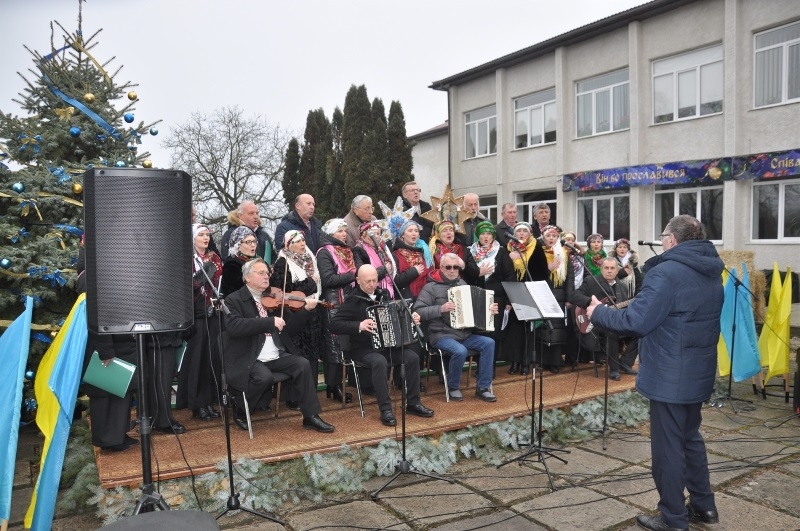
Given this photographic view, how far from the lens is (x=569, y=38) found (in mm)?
18266

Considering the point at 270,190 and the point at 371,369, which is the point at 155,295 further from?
the point at 270,190

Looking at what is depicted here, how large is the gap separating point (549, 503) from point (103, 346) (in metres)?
3.44

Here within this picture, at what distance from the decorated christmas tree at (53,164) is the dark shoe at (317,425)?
2.53 meters

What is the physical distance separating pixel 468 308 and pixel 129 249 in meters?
3.79

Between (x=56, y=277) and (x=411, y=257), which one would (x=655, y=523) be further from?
(x=56, y=277)

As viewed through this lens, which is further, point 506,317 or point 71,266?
point 506,317

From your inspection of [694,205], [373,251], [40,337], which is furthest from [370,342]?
[694,205]

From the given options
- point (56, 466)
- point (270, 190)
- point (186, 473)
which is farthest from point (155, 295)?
point (270, 190)

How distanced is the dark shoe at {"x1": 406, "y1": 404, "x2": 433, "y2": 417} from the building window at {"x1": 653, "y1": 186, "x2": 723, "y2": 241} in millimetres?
11578

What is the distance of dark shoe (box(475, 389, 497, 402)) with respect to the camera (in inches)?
248

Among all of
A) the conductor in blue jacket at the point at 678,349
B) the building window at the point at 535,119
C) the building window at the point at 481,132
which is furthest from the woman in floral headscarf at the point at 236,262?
the building window at the point at 481,132

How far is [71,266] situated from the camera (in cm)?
576

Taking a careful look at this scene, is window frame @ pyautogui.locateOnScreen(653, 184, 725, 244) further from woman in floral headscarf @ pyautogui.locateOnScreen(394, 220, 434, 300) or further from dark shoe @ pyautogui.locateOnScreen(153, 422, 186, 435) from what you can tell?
dark shoe @ pyautogui.locateOnScreen(153, 422, 186, 435)

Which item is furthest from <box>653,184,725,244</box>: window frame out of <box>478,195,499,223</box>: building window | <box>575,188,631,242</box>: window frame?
<box>478,195,499,223</box>: building window
